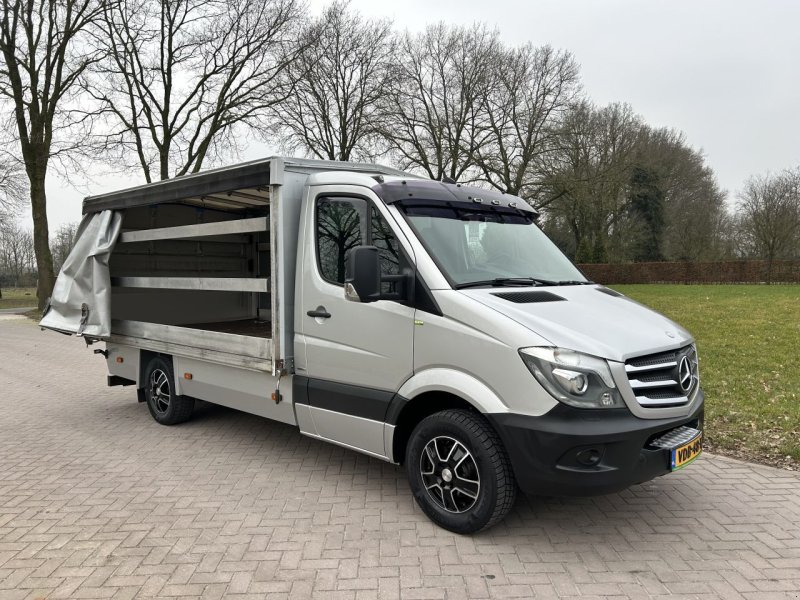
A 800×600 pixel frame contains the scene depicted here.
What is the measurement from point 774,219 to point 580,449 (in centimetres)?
3519

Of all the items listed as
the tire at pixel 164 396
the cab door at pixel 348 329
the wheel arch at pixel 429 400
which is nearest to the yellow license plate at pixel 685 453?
the wheel arch at pixel 429 400

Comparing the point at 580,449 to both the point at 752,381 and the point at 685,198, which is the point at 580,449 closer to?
the point at 752,381

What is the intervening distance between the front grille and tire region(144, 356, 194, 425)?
466 centimetres

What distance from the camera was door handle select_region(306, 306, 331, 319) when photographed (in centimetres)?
407

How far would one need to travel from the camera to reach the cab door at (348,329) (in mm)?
3711

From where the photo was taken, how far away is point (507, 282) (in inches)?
148

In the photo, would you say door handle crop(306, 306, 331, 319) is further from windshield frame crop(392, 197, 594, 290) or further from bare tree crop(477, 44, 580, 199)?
bare tree crop(477, 44, 580, 199)

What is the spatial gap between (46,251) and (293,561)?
2285 cm

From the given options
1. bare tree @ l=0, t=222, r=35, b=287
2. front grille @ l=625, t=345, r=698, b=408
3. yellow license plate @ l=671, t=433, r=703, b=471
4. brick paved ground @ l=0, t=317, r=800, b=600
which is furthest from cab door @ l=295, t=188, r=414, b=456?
bare tree @ l=0, t=222, r=35, b=287

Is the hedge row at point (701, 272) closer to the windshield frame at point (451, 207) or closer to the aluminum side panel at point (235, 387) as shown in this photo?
the windshield frame at point (451, 207)

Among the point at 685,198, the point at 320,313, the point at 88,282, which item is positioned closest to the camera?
the point at 320,313

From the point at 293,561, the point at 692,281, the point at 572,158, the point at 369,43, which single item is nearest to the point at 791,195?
the point at 692,281

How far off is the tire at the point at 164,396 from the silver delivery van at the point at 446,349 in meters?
0.60

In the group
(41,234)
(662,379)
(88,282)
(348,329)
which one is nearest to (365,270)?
(348,329)
